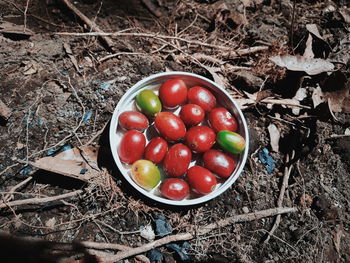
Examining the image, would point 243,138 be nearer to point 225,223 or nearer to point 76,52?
point 225,223

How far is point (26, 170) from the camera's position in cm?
235

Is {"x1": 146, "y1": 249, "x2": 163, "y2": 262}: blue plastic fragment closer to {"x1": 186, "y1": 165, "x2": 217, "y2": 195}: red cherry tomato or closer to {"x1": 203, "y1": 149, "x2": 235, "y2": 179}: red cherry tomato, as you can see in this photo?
{"x1": 186, "y1": 165, "x2": 217, "y2": 195}: red cherry tomato

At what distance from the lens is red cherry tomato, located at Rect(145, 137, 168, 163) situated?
2244 mm

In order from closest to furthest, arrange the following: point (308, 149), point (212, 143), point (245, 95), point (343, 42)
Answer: point (212, 143) < point (308, 149) < point (245, 95) < point (343, 42)

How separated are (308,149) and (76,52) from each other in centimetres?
207

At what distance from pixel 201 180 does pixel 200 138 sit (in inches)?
11.4

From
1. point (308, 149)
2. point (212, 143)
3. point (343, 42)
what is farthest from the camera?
point (343, 42)

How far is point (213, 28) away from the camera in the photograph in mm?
3098

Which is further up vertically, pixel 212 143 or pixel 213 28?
pixel 213 28

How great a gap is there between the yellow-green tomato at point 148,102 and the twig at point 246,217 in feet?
2.96

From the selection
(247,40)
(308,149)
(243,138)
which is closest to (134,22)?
(247,40)

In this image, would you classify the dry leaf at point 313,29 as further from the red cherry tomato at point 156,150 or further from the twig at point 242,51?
the red cherry tomato at point 156,150

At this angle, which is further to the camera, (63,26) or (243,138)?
(63,26)

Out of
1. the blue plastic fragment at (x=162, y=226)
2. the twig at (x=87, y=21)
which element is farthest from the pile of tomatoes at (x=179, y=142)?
the twig at (x=87, y=21)
